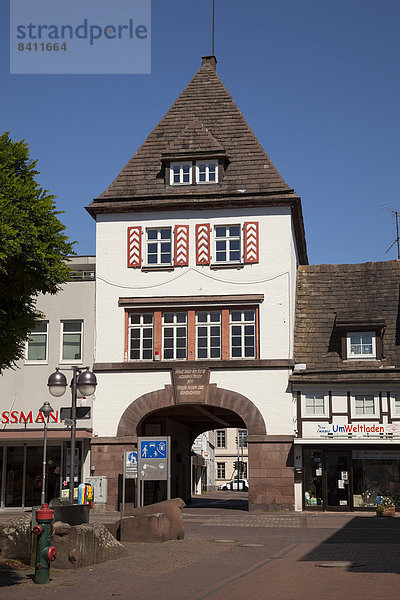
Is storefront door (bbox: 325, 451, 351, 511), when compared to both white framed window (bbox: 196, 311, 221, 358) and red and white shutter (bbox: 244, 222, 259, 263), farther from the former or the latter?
red and white shutter (bbox: 244, 222, 259, 263)

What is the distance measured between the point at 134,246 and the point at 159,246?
1.06m

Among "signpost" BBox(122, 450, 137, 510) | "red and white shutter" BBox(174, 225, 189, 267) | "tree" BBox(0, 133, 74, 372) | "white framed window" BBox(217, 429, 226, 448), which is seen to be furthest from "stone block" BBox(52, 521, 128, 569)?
"white framed window" BBox(217, 429, 226, 448)

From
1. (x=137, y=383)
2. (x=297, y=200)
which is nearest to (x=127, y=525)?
(x=137, y=383)

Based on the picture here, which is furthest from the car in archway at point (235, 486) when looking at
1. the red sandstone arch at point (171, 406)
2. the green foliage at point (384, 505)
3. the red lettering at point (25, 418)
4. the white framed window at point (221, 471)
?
the green foliage at point (384, 505)

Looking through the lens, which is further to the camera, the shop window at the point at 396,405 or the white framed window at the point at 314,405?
the white framed window at the point at 314,405

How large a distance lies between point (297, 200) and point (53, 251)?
20.3 m

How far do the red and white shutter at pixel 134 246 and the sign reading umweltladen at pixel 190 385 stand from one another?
4930 mm

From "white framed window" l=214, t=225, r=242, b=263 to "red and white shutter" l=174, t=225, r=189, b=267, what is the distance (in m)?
1.22

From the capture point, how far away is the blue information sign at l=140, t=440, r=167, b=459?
27078 mm

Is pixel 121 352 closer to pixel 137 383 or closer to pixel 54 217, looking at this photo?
pixel 137 383

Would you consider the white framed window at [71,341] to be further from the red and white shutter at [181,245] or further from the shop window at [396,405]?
the shop window at [396,405]

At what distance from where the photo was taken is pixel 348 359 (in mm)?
34000

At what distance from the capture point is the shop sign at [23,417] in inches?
1332

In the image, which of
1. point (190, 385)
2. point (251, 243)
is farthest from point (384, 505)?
point (251, 243)
